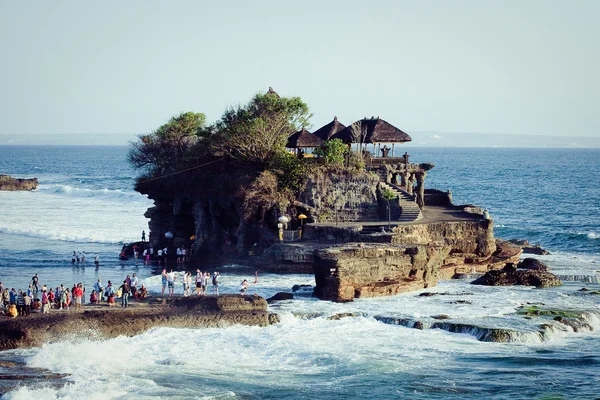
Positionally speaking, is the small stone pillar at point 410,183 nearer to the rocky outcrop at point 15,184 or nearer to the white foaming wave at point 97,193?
the white foaming wave at point 97,193

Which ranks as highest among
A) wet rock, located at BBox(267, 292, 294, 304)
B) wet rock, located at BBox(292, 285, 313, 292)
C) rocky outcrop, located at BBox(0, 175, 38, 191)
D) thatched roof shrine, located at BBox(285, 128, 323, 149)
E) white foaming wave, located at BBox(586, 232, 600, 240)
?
thatched roof shrine, located at BBox(285, 128, 323, 149)

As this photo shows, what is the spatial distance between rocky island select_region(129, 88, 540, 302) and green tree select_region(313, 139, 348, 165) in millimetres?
59

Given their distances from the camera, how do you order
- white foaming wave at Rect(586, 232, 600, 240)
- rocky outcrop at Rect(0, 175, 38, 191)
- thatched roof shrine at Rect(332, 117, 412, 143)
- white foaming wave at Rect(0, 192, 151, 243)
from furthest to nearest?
rocky outcrop at Rect(0, 175, 38, 191) < white foaming wave at Rect(0, 192, 151, 243) < white foaming wave at Rect(586, 232, 600, 240) < thatched roof shrine at Rect(332, 117, 412, 143)

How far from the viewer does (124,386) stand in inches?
1172

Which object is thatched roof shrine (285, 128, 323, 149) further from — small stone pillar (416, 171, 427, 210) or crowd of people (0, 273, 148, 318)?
crowd of people (0, 273, 148, 318)

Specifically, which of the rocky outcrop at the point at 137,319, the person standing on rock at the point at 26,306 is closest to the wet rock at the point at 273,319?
the rocky outcrop at the point at 137,319

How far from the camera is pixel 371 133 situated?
55281 millimetres

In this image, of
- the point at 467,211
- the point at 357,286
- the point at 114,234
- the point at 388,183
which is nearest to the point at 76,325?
the point at 357,286

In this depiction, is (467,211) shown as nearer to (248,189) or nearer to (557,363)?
(248,189)

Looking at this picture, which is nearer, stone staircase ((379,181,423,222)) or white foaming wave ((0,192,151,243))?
stone staircase ((379,181,423,222))

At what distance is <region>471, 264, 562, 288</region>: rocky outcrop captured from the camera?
4606cm

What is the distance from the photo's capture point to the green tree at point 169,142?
61.0m

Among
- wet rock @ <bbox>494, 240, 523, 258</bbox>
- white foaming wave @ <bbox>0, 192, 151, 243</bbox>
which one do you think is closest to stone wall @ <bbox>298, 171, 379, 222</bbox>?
wet rock @ <bbox>494, 240, 523, 258</bbox>

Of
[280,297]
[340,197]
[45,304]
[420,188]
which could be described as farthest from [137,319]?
[420,188]
